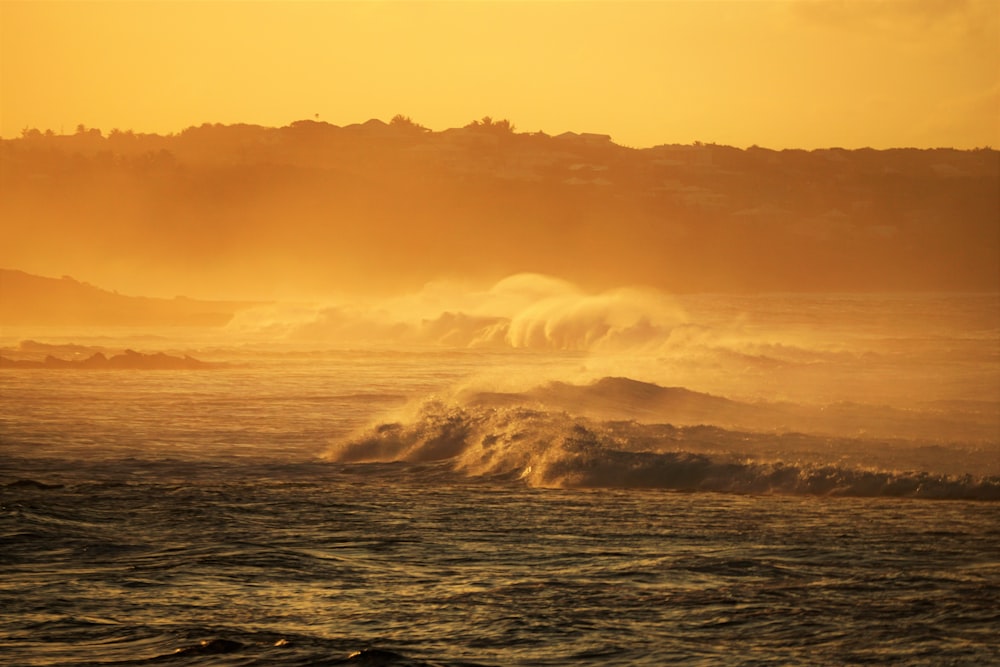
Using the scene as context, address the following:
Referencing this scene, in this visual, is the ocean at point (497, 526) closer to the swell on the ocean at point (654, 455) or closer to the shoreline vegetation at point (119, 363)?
the swell on the ocean at point (654, 455)

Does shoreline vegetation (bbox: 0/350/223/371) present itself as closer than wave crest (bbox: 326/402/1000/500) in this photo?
No

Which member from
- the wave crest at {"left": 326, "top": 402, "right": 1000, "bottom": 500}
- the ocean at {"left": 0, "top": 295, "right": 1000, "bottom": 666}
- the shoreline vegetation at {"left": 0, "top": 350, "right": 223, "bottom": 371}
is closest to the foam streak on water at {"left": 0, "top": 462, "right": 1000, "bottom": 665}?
the ocean at {"left": 0, "top": 295, "right": 1000, "bottom": 666}

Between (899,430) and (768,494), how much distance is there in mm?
8409

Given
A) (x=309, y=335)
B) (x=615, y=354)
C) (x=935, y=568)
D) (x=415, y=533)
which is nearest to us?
(x=935, y=568)

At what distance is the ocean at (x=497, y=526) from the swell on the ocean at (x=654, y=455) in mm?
66

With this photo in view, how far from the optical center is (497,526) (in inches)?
529

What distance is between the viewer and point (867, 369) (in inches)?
1624

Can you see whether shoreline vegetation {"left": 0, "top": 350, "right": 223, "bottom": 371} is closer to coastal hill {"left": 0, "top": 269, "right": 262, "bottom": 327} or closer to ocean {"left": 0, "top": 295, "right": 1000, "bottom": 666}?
ocean {"left": 0, "top": 295, "right": 1000, "bottom": 666}

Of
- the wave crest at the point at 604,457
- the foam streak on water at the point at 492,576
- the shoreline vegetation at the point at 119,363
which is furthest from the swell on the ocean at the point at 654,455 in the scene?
the shoreline vegetation at the point at 119,363

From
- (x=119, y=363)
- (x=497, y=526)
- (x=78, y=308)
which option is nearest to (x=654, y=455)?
(x=497, y=526)

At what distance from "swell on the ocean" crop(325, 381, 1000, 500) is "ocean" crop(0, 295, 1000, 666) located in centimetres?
7

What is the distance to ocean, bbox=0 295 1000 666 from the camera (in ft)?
30.2

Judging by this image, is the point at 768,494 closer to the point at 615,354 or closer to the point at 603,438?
the point at 603,438

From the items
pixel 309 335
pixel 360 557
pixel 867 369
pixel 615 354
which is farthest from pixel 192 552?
pixel 309 335
